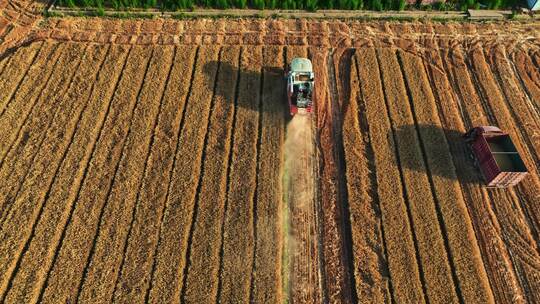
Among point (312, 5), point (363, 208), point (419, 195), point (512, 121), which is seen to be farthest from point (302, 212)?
point (312, 5)

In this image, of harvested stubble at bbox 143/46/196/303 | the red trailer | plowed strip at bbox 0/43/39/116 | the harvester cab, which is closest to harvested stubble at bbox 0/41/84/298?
plowed strip at bbox 0/43/39/116

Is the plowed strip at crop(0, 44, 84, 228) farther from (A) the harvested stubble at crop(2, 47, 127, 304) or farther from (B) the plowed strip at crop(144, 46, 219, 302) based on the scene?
(B) the plowed strip at crop(144, 46, 219, 302)

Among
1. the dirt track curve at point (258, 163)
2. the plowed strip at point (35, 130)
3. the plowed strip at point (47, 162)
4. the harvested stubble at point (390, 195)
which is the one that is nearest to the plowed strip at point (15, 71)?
the dirt track curve at point (258, 163)

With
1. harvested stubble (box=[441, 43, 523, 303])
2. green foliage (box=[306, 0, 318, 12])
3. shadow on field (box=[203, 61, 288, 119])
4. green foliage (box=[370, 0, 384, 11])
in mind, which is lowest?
harvested stubble (box=[441, 43, 523, 303])

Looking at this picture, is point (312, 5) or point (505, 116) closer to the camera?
point (505, 116)

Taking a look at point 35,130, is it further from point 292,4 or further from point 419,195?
point 419,195

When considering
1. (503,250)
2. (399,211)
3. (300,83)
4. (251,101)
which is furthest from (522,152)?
(251,101)
